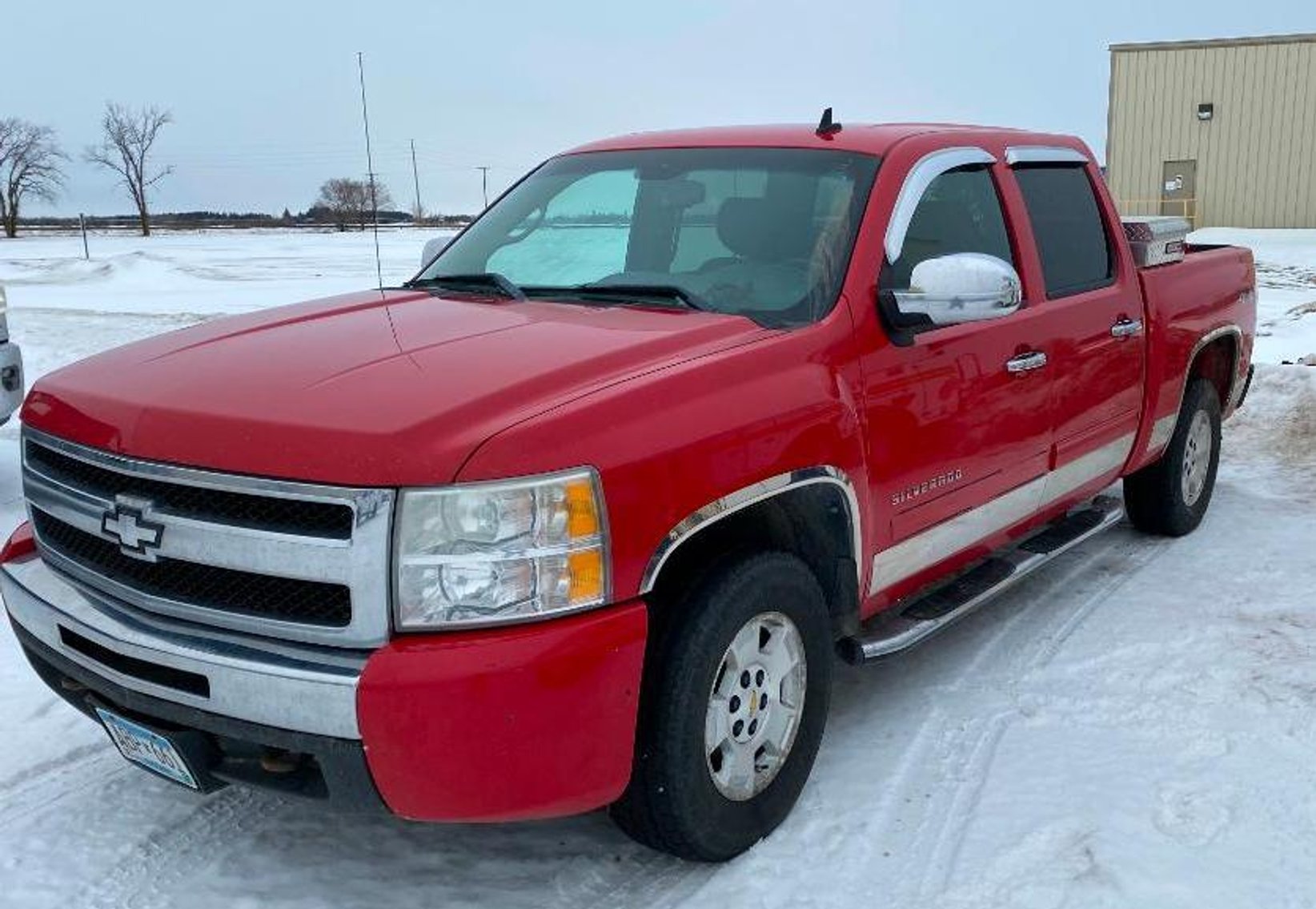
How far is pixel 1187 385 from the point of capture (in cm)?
579

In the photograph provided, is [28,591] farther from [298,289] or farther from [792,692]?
[298,289]

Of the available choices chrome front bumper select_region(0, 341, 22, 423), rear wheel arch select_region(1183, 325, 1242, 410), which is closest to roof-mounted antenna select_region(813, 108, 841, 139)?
rear wheel arch select_region(1183, 325, 1242, 410)

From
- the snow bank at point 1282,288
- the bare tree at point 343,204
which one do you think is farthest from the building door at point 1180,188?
the bare tree at point 343,204

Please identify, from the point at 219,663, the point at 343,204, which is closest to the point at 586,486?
the point at 219,663

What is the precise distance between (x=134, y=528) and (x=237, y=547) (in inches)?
12.7

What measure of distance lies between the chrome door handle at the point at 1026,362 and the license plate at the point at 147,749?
2689mm

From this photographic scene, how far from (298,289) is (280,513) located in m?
17.9

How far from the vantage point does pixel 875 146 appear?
3.91 meters

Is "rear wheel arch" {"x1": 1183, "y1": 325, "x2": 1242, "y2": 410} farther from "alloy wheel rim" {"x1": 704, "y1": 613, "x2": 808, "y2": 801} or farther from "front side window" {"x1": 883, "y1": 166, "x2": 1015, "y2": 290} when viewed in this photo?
"alloy wheel rim" {"x1": 704, "y1": 613, "x2": 808, "y2": 801}

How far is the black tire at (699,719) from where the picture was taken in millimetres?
2830

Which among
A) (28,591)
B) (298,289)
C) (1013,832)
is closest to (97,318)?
(298,289)

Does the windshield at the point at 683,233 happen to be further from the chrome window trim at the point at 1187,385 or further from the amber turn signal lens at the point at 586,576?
the chrome window trim at the point at 1187,385

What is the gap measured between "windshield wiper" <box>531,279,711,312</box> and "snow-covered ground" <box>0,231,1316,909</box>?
1418mm

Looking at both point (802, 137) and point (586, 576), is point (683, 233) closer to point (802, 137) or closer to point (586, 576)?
point (802, 137)
